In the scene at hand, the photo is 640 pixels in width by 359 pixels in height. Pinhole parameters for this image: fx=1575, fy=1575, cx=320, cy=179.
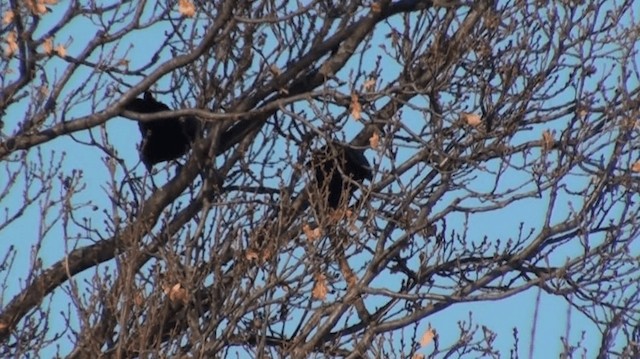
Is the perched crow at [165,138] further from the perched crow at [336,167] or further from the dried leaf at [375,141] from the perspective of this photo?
the dried leaf at [375,141]

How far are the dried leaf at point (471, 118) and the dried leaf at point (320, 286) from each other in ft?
4.51

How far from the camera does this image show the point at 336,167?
10.4 metres

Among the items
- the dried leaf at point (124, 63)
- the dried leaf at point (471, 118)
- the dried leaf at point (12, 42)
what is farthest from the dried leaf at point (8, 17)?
the dried leaf at point (471, 118)

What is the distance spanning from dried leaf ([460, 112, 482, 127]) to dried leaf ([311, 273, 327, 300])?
137 centimetres

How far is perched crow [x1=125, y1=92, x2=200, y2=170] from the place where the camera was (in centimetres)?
1127

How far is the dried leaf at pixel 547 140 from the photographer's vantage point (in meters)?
10.3

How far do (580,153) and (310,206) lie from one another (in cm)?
190

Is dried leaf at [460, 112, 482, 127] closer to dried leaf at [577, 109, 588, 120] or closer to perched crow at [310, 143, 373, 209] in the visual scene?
perched crow at [310, 143, 373, 209]

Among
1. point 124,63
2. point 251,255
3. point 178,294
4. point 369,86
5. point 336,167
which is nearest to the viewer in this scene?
point 178,294

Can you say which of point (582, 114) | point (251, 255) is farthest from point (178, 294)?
point (582, 114)

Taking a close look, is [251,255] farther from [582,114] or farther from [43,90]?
[582,114]

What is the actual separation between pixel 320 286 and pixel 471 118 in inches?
57.4

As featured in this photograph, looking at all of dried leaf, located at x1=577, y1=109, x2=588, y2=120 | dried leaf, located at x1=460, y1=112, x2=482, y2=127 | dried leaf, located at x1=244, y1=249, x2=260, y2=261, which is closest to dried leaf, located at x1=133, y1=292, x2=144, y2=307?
dried leaf, located at x1=244, y1=249, x2=260, y2=261

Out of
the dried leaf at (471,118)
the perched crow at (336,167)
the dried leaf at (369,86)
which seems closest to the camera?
the dried leaf at (471,118)
